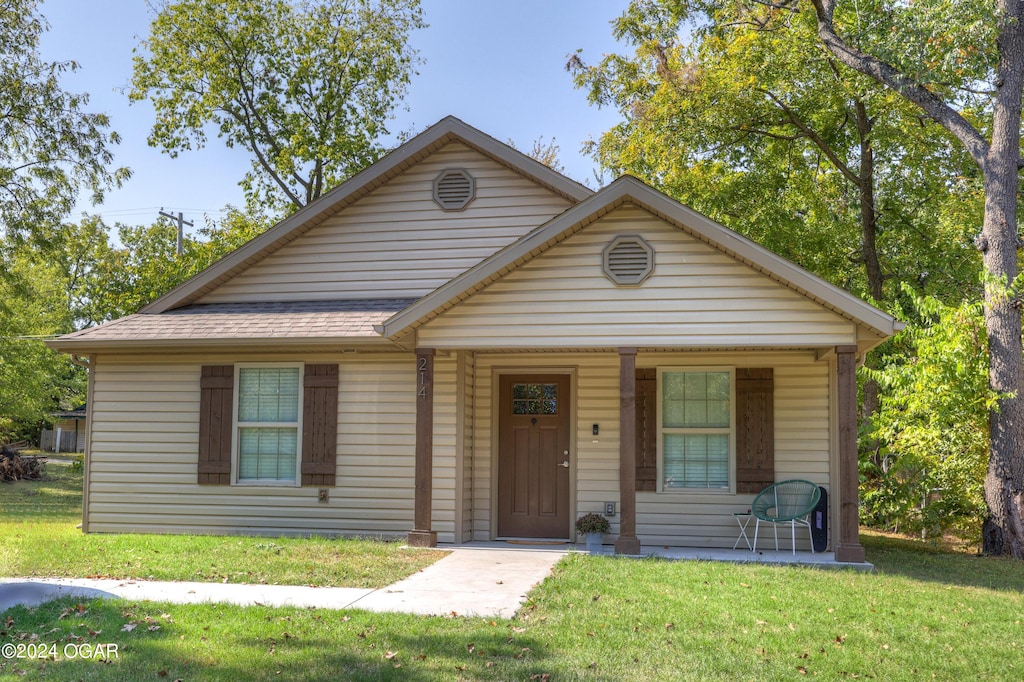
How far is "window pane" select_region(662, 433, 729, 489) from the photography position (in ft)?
37.2

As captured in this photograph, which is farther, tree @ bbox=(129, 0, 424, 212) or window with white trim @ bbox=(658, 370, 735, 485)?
tree @ bbox=(129, 0, 424, 212)

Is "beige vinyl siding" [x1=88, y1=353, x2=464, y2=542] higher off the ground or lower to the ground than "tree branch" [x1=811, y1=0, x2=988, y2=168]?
lower

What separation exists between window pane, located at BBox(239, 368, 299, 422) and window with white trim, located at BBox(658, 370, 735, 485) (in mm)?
4725

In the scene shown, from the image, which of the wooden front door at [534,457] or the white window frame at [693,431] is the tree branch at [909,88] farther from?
the wooden front door at [534,457]

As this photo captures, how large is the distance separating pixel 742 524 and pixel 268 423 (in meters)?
6.11

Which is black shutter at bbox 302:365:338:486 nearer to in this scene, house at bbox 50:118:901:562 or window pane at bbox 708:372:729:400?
house at bbox 50:118:901:562

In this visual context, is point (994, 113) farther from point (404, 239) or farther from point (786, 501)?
point (404, 239)

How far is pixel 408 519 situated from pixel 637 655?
20.2 feet

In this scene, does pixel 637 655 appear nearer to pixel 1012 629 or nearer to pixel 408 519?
pixel 1012 629

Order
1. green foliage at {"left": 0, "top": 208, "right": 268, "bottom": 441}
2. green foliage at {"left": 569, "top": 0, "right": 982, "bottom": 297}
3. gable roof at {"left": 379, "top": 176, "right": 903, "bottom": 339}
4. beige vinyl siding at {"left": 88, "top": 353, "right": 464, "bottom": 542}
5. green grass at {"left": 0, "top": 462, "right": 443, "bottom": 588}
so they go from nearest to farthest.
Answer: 1. green grass at {"left": 0, "top": 462, "right": 443, "bottom": 588}
2. gable roof at {"left": 379, "top": 176, "right": 903, "bottom": 339}
3. beige vinyl siding at {"left": 88, "top": 353, "right": 464, "bottom": 542}
4. green foliage at {"left": 569, "top": 0, "right": 982, "bottom": 297}
5. green foliage at {"left": 0, "top": 208, "right": 268, "bottom": 441}

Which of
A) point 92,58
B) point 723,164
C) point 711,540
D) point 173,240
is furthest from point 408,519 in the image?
point 173,240

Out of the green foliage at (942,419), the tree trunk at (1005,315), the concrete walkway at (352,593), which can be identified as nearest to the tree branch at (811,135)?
the tree trunk at (1005,315)

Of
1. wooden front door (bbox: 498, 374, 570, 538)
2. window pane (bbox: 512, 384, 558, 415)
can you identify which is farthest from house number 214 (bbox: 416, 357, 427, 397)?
window pane (bbox: 512, 384, 558, 415)
